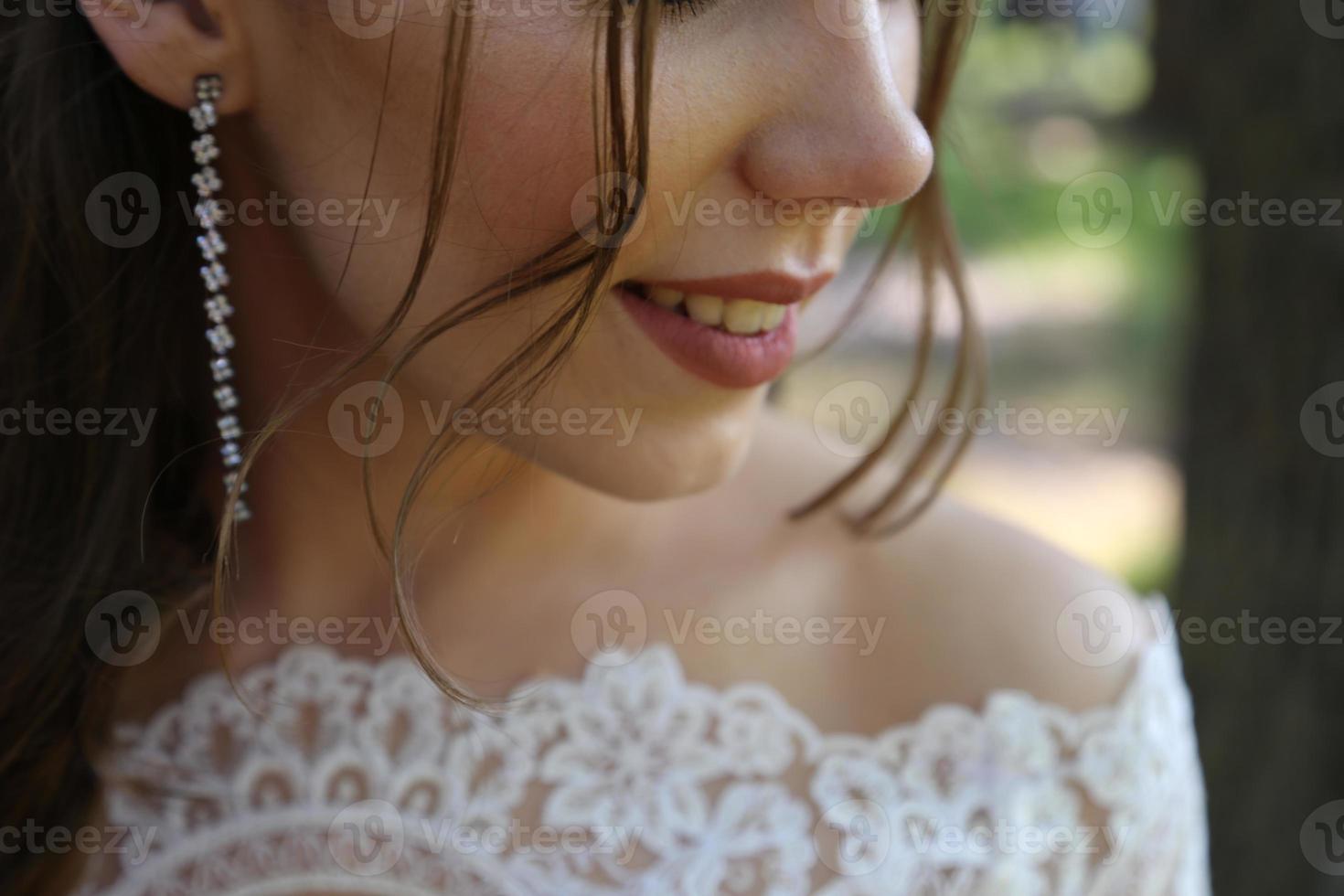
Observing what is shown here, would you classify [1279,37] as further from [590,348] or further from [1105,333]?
[1105,333]

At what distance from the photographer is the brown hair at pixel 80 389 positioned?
1.08 meters

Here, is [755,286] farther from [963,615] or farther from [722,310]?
[963,615]

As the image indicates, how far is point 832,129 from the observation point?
89cm

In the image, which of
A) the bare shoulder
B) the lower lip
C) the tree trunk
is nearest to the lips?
the lower lip

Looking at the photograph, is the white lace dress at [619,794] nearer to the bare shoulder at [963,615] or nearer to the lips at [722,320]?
the bare shoulder at [963,615]

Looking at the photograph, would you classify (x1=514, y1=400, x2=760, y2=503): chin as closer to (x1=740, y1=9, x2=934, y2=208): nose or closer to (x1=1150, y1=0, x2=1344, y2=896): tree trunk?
(x1=740, y1=9, x2=934, y2=208): nose

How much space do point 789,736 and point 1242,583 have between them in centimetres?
126

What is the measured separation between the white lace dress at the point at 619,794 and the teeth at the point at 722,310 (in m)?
0.38

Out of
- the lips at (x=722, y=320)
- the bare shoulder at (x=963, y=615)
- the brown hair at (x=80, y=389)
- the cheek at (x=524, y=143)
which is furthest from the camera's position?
the bare shoulder at (x=963, y=615)

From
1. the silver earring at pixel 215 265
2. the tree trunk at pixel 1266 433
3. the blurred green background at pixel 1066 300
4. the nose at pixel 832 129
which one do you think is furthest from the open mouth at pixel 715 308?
the tree trunk at pixel 1266 433

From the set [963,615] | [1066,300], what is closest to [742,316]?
[963,615]

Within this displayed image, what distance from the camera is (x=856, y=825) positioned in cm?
116

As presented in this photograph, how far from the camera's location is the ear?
962 mm

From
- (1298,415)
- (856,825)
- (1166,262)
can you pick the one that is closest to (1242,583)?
(1298,415)
